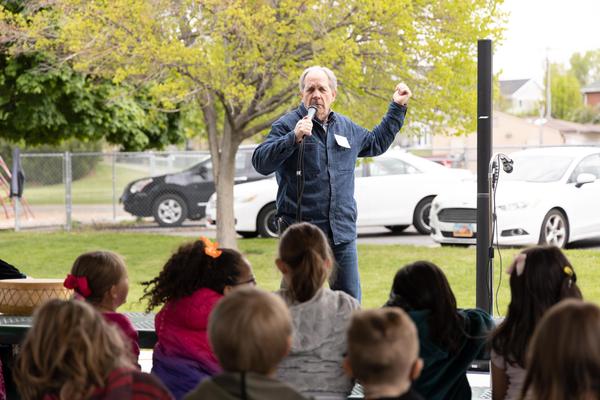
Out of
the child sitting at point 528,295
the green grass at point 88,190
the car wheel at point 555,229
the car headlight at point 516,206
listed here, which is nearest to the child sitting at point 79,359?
the child sitting at point 528,295

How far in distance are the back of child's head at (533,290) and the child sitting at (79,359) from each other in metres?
1.16

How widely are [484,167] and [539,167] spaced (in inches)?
289

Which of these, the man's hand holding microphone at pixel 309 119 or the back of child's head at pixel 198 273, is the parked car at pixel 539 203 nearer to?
the man's hand holding microphone at pixel 309 119

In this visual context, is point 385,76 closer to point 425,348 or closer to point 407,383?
point 425,348

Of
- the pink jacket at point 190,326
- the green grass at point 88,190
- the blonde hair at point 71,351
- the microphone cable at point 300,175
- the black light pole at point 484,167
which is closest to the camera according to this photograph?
the blonde hair at point 71,351

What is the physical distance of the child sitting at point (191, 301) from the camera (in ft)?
12.0

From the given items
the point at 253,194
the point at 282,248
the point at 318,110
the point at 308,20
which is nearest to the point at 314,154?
the point at 318,110

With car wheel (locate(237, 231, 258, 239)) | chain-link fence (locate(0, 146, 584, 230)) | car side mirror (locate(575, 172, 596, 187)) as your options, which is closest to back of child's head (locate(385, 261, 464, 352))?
car side mirror (locate(575, 172, 596, 187))

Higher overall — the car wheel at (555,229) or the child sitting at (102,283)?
the child sitting at (102,283)

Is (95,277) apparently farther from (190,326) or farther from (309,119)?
(309,119)

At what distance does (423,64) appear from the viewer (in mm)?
Result: 10359

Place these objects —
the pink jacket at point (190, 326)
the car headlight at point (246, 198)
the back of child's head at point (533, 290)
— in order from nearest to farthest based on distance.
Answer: the back of child's head at point (533, 290)
the pink jacket at point (190, 326)
the car headlight at point (246, 198)

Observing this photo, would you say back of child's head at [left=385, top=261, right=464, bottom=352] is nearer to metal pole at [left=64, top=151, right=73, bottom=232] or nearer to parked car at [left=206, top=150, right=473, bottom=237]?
parked car at [left=206, top=150, right=473, bottom=237]

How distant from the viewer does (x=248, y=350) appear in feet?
7.79
